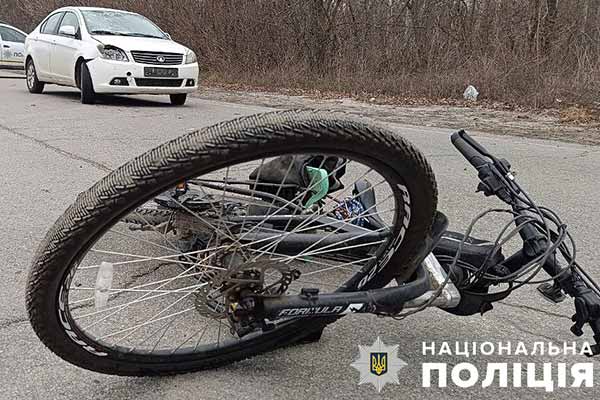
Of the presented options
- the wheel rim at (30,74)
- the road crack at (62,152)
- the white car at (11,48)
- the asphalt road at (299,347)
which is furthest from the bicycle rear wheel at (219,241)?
the white car at (11,48)

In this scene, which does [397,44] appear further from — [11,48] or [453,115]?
[11,48]

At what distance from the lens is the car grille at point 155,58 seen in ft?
36.1

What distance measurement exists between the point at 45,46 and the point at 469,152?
1212cm

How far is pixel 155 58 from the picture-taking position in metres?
11.2

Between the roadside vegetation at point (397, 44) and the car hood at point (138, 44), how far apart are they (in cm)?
475

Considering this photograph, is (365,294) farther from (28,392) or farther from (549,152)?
→ (549,152)

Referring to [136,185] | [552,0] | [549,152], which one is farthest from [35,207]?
[552,0]

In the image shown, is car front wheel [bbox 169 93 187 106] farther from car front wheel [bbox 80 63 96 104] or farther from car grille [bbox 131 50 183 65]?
car front wheel [bbox 80 63 96 104]

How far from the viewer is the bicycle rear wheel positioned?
1732 millimetres

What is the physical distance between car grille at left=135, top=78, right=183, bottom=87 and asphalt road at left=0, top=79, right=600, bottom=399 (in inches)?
85.7

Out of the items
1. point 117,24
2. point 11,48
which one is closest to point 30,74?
point 117,24

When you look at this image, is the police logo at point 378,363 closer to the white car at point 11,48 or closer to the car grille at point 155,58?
the car grille at point 155,58

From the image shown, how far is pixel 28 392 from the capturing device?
7.33 ft

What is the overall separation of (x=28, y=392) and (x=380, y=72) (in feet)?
52.0
